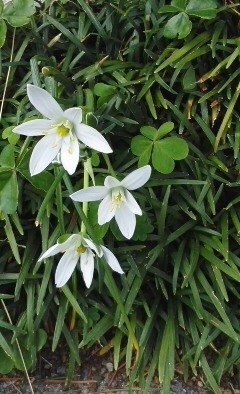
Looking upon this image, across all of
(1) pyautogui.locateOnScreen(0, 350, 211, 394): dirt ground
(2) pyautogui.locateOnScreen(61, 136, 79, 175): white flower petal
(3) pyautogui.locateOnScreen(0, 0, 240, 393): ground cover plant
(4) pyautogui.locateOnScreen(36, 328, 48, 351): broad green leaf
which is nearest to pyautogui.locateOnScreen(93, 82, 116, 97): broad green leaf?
(3) pyautogui.locateOnScreen(0, 0, 240, 393): ground cover plant

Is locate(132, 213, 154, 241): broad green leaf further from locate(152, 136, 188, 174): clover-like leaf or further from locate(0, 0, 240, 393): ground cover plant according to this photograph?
locate(152, 136, 188, 174): clover-like leaf

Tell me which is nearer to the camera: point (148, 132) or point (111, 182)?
point (111, 182)

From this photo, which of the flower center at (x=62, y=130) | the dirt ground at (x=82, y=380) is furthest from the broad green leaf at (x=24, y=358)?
the flower center at (x=62, y=130)

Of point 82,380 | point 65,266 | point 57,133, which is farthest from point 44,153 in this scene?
point 82,380

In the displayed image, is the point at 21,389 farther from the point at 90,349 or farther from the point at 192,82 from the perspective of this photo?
the point at 192,82

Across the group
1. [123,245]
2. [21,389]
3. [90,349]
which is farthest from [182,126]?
[21,389]

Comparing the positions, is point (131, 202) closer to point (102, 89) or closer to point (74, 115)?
point (74, 115)
